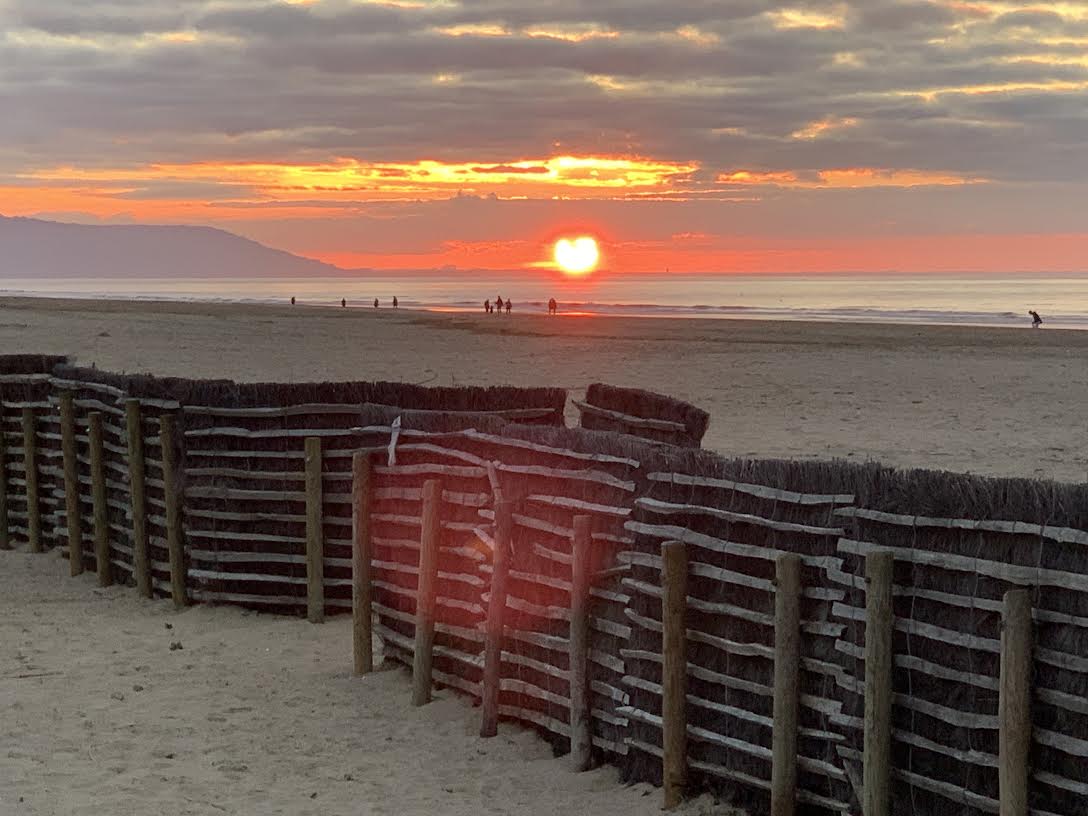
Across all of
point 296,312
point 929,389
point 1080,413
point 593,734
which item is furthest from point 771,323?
point 593,734

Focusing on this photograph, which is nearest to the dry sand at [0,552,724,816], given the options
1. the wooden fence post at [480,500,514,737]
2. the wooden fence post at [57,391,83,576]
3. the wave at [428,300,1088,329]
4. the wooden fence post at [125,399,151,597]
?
the wooden fence post at [480,500,514,737]

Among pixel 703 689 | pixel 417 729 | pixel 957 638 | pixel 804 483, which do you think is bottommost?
pixel 417 729

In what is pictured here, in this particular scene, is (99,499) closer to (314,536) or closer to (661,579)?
(314,536)

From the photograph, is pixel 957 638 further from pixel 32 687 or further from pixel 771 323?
pixel 771 323

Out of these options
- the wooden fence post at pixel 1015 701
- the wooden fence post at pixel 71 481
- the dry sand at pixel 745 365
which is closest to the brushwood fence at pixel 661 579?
the wooden fence post at pixel 1015 701

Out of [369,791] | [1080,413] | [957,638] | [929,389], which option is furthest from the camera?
[929,389]

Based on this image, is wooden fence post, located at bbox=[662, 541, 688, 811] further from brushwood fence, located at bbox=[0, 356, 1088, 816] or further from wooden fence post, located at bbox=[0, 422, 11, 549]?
wooden fence post, located at bbox=[0, 422, 11, 549]

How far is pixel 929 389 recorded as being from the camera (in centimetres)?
2936

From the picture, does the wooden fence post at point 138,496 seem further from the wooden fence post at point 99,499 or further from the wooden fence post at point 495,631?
the wooden fence post at point 495,631

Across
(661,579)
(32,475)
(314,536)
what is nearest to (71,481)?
(32,475)

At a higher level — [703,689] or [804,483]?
[804,483]

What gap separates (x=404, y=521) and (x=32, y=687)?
9.24 feet

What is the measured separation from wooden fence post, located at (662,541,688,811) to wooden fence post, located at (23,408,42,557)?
30.8ft

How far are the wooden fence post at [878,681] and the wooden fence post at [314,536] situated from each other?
6165 millimetres
